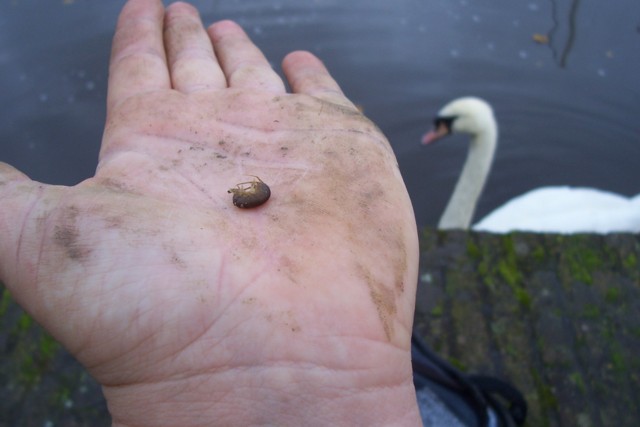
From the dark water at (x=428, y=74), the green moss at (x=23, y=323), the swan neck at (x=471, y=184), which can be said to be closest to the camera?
the green moss at (x=23, y=323)

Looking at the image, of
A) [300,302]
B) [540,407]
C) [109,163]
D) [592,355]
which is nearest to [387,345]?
[300,302]

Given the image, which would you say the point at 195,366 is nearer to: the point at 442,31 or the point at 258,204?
the point at 258,204

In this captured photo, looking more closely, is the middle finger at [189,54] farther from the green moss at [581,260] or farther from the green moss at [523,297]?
the green moss at [581,260]

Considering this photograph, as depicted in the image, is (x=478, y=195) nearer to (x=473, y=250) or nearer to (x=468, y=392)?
(x=473, y=250)

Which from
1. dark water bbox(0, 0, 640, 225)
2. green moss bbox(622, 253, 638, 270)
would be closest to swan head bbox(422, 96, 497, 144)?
dark water bbox(0, 0, 640, 225)

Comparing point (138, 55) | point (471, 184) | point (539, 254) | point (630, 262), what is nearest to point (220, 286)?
point (138, 55)

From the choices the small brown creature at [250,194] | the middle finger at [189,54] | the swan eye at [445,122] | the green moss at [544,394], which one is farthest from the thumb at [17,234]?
the swan eye at [445,122]
